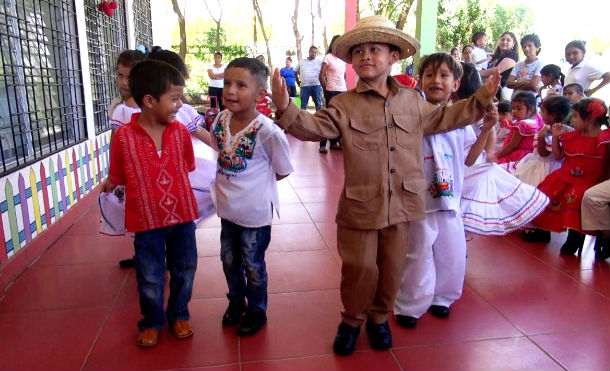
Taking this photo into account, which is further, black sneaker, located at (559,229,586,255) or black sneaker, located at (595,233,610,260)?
black sneaker, located at (559,229,586,255)

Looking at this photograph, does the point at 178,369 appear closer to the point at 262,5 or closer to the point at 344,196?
the point at 344,196

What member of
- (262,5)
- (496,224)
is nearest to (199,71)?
(262,5)

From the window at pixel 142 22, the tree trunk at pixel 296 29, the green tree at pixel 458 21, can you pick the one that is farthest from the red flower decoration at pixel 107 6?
the tree trunk at pixel 296 29

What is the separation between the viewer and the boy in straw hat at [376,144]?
2.01 metres

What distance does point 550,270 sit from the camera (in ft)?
10.2

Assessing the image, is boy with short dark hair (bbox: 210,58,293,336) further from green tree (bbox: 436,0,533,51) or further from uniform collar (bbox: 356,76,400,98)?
green tree (bbox: 436,0,533,51)

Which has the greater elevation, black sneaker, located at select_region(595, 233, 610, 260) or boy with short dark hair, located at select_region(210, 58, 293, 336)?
boy with short dark hair, located at select_region(210, 58, 293, 336)

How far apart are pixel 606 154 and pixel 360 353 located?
7.53 ft

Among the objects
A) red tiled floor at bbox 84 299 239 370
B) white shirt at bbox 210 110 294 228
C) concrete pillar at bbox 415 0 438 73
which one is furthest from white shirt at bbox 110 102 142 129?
concrete pillar at bbox 415 0 438 73

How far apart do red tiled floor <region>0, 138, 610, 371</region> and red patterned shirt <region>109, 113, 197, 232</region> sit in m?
0.60

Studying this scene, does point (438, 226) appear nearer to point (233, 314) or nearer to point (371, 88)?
point (371, 88)

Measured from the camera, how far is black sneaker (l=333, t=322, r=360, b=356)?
2176 millimetres

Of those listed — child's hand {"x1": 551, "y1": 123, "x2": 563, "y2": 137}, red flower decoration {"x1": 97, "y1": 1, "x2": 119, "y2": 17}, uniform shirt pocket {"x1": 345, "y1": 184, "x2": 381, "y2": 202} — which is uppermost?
red flower decoration {"x1": 97, "y1": 1, "x2": 119, "y2": 17}

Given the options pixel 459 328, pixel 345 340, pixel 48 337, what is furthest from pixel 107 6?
pixel 459 328
